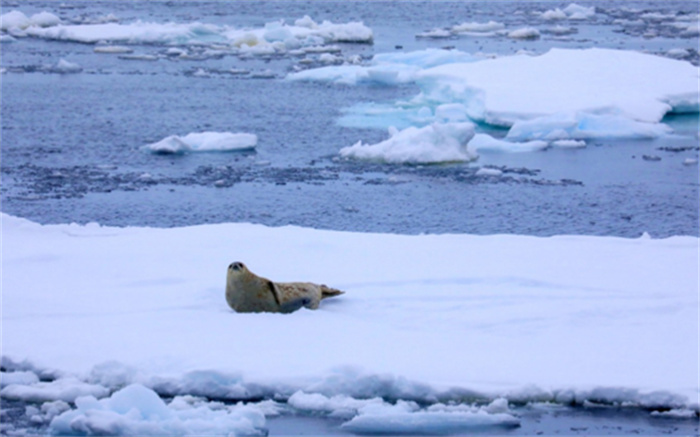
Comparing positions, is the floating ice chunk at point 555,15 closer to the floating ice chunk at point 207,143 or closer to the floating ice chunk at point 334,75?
the floating ice chunk at point 334,75

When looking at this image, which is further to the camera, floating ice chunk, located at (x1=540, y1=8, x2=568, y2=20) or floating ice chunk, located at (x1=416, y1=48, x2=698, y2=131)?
floating ice chunk, located at (x1=540, y1=8, x2=568, y2=20)

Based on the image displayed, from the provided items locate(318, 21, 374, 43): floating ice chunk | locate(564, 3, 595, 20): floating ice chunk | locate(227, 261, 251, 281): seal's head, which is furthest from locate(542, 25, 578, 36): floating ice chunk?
locate(227, 261, 251, 281): seal's head

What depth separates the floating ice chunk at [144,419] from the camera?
4.21 metres

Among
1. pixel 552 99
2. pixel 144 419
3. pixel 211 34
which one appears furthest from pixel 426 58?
pixel 144 419

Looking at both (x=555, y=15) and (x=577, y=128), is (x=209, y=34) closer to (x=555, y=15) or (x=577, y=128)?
(x=555, y=15)

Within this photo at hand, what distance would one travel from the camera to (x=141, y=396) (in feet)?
14.1

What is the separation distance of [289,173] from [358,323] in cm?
673

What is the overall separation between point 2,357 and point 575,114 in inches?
423

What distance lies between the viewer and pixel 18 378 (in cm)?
479

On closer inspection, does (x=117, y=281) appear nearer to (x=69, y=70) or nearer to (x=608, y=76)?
(x=608, y=76)

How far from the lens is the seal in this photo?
5.54 meters

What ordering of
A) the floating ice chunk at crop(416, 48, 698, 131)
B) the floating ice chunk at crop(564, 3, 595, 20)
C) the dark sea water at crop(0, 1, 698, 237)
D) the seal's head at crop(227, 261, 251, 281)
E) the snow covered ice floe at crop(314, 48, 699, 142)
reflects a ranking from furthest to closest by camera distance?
the floating ice chunk at crop(564, 3, 595, 20) < the floating ice chunk at crop(416, 48, 698, 131) < the snow covered ice floe at crop(314, 48, 699, 142) < the dark sea water at crop(0, 1, 698, 237) < the seal's head at crop(227, 261, 251, 281)

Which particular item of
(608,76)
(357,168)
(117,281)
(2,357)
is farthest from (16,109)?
(2,357)

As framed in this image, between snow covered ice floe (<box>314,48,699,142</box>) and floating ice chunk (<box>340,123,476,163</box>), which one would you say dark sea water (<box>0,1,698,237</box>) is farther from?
snow covered ice floe (<box>314,48,699,142</box>)
